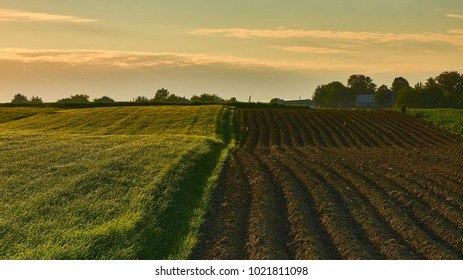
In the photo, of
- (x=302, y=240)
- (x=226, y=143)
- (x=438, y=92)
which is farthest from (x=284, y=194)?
(x=438, y=92)

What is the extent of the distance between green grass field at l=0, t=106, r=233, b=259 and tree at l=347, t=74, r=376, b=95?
14268 centimetres

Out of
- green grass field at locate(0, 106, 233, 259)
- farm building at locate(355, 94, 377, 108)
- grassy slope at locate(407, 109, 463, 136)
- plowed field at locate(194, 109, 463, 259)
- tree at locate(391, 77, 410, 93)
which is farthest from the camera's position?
tree at locate(391, 77, 410, 93)

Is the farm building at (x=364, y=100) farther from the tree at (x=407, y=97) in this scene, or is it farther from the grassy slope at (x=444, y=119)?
the grassy slope at (x=444, y=119)

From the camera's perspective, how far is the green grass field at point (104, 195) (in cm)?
1311

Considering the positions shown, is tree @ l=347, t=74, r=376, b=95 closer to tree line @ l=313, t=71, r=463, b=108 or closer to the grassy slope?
tree line @ l=313, t=71, r=463, b=108

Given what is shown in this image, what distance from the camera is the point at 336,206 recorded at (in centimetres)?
1722

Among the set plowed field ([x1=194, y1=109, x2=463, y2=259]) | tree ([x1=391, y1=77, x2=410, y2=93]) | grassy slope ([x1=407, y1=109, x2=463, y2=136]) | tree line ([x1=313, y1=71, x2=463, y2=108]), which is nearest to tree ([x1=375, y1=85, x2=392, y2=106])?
tree line ([x1=313, y1=71, x2=463, y2=108])

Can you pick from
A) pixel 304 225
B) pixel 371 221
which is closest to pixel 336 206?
pixel 371 221

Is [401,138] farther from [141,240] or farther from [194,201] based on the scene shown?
[141,240]

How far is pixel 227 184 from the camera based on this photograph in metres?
21.6

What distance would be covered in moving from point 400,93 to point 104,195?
385 feet

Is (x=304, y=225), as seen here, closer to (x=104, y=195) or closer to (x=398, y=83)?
(x=104, y=195)

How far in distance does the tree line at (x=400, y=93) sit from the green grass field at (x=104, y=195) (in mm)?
62010

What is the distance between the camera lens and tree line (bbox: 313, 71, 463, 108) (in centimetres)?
12162
